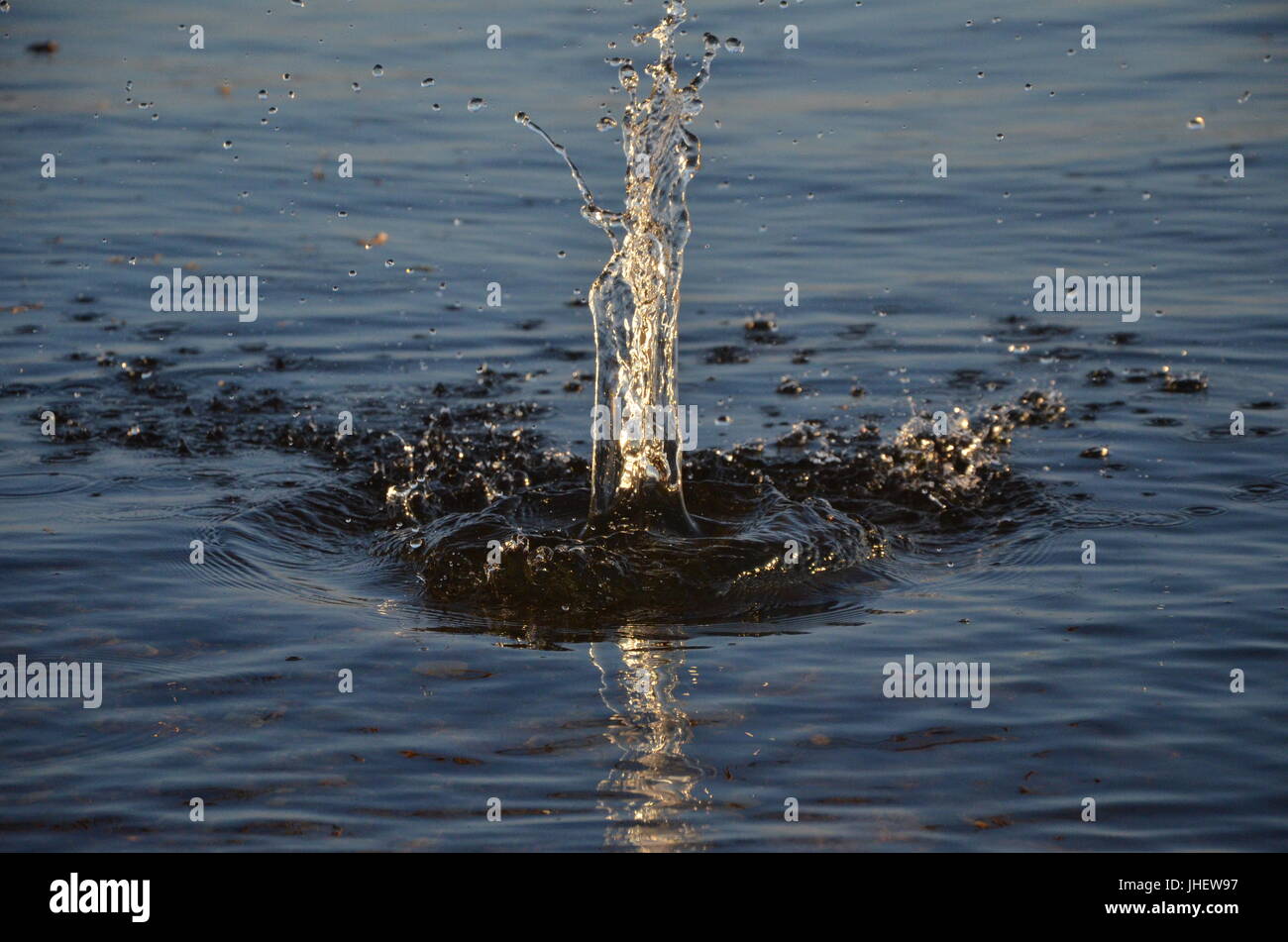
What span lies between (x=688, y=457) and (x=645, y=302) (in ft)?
2.78

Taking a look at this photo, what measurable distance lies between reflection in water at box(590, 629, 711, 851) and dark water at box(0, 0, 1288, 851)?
0.07 feet

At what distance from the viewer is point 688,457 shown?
877 cm

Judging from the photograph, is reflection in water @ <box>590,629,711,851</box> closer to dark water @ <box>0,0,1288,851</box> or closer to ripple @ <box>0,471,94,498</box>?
dark water @ <box>0,0,1288,851</box>

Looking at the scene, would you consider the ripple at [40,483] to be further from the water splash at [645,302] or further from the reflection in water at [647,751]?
the reflection in water at [647,751]

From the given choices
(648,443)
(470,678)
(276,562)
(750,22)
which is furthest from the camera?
(750,22)

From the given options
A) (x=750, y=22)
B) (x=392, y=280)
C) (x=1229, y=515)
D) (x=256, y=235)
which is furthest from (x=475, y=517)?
(x=750, y=22)

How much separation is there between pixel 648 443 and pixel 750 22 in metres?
12.0

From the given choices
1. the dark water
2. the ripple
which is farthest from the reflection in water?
the ripple

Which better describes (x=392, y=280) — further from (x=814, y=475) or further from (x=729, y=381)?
(x=814, y=475)

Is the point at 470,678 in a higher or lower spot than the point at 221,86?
lower

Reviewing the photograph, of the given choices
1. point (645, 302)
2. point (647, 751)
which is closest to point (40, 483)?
point (645, 302)

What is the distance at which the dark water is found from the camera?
211 inches

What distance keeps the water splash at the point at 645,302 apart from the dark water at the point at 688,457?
0.35 metres

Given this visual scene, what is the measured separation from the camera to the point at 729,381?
10.2m
